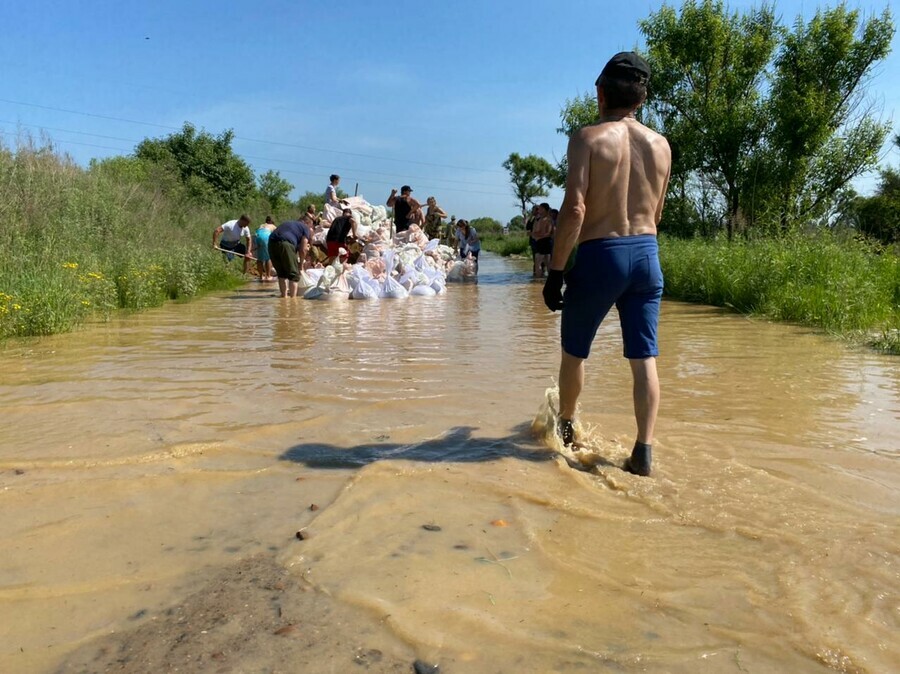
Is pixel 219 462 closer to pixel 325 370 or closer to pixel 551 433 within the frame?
pixel 551 433

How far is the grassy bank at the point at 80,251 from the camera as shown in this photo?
7.32m

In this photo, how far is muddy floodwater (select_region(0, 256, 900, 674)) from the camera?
1.89m

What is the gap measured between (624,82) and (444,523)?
2.03 m

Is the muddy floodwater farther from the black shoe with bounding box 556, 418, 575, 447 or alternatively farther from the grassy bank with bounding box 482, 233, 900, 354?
the grassy bank with bounding box 482, 233, 900, 354

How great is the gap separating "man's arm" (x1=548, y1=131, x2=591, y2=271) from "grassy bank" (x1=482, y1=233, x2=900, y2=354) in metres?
4.51

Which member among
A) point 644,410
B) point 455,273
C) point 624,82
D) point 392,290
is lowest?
point 644,410

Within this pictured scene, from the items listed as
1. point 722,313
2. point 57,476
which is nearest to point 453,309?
point 722,313

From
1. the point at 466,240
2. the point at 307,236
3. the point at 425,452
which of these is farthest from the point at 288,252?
the point at 425,452

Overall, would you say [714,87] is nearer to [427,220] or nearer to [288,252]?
[427,220]

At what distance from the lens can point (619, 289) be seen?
320cm

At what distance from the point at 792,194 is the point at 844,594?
1745cm

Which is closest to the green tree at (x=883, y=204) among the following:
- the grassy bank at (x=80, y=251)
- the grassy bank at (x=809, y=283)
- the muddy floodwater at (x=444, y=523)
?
the grassy bank at (x=809, y=283)

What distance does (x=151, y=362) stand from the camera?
19.4ft

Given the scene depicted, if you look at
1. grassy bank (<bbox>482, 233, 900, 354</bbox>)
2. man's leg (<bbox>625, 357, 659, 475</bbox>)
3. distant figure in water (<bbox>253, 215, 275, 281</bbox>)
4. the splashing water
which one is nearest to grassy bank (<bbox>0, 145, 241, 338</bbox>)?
distant figure in water (<bbox>253, 215, 275, 281</bbox>)
